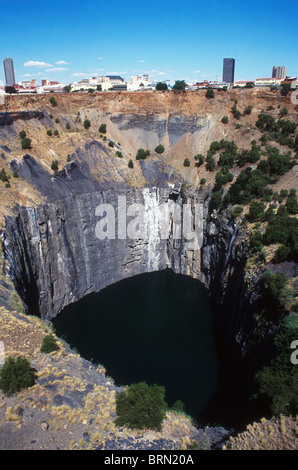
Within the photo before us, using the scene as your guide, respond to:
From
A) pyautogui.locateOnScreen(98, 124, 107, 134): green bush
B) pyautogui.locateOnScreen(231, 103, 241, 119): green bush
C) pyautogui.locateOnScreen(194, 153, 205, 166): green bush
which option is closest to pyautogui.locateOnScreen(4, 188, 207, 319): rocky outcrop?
pyautogui.locateOnScreen(194, 153, 205, 166): green bush

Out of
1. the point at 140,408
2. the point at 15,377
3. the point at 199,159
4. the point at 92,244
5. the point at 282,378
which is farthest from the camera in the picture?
the point at 199,159

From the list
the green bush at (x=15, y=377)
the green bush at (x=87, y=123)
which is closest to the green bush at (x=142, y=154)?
the green bush at (x=87, y=123)

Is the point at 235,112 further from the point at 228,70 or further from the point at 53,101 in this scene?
the point at 228,70

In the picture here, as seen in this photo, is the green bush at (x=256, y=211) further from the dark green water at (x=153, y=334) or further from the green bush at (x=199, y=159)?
the green bush at (x=199, y=159)

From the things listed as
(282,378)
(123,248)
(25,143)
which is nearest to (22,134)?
(25,143)

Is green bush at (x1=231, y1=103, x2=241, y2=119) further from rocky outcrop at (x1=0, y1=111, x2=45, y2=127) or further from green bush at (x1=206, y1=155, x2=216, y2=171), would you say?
rocky outcrop at (x1=0, y1=111, x2=45, y2=127)

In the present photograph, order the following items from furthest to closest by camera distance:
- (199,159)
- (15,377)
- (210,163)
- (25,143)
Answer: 1. (199,159)
2. (210,163)
3. (25,143)
4. (15,377)

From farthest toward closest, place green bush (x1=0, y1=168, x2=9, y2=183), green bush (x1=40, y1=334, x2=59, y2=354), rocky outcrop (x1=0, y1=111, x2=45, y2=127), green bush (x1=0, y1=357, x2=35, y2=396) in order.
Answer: rocky outcrop (x1=0, y1=111, x2=45, y2=127) < green bush (x1=0, y1=168, x2=9, y2=183) < green bush (x1=40, y1=334, x2=59, y2=354) < green bush (x1=0, y1=357, x2=35, y2=396)

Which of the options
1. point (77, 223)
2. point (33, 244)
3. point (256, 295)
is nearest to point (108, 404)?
point (256, 295)
